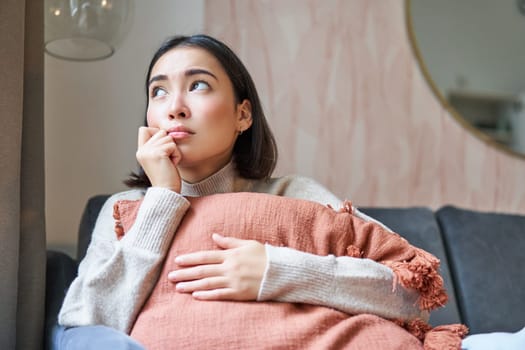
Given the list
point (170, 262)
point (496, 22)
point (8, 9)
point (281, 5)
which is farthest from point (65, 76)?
point (496, 22)

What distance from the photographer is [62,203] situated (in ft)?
5.97

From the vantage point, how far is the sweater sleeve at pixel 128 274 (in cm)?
109

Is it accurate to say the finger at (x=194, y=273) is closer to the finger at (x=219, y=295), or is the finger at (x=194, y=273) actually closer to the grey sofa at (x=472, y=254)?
the finger at (x=219, y=295)

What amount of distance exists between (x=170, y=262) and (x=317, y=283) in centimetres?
26

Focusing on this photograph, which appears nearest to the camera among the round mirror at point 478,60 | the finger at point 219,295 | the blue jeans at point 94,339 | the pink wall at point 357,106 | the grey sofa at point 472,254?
the blue jeans at point 94,339

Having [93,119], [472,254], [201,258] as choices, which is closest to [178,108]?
[201,258]

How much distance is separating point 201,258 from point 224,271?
49 millimetres

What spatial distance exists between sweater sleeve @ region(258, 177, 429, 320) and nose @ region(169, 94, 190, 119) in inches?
13.8

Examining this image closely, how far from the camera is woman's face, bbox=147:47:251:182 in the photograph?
1.28 metres

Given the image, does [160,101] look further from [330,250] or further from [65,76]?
[65,76]

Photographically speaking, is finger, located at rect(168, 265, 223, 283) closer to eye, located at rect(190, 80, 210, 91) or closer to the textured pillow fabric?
the textured pillow fabric

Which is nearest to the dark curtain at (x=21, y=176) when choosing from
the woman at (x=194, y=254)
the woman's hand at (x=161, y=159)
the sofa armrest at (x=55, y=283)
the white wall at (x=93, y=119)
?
the sofa armrest at (x=55, y=283)

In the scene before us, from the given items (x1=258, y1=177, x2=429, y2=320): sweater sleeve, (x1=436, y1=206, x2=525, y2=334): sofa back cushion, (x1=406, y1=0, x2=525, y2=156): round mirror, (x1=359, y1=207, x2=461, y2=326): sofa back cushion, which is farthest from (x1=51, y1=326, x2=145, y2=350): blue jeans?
(x1=406, y1=0, x2=525, y2=156): round mirror

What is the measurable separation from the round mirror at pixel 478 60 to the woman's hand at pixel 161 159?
133cm
